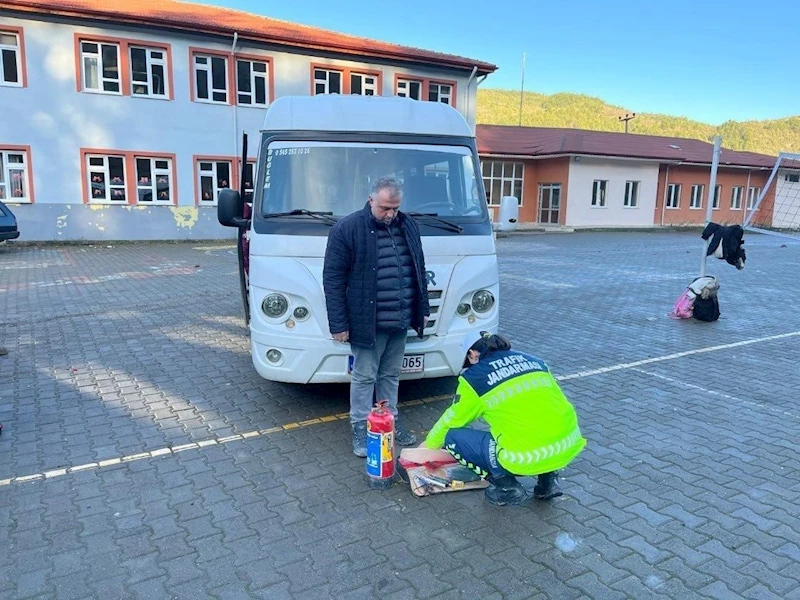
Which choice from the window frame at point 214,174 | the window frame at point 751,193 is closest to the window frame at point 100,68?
the window frame at point 214,174

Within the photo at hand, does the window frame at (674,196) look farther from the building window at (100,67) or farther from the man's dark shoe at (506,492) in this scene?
the man's dark shoe at (506,492)

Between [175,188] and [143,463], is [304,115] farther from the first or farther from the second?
[175,188]

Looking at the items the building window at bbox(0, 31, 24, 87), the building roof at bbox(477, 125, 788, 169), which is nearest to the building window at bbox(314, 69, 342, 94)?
the building roof at bbox(477, 125, 788, 169)

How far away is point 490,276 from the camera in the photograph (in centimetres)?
505

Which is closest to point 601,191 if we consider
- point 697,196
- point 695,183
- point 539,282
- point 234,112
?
point 695,183

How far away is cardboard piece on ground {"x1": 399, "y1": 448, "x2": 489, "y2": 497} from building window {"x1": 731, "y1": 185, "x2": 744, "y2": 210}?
40.6 m

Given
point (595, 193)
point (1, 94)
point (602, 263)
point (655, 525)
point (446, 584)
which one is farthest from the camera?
point (595, 193)

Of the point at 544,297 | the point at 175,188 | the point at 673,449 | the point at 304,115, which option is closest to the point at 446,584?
the point at 673,449

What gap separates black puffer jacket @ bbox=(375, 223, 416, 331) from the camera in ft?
Result: 13.5

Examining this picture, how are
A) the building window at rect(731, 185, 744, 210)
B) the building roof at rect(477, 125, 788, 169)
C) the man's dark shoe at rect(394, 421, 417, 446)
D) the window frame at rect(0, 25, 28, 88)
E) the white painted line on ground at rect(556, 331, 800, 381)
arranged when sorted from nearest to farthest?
1. the man's dark shoe at rect(394, 421, 417, 446)
2. the white painted line on ground at rect(556, 331, 800, 381)
3. the window frame at rect(0, 25, 28, 88)
4. the building roof at rect(477, 125, 788, 169)
5. the building window at rect(731, 185, 744, 210)

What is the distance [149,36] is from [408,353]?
21.7 metres

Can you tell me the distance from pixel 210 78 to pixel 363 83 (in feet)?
21.3

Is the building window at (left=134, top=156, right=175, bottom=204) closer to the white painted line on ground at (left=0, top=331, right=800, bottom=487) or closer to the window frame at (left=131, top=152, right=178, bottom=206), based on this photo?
the window frame at (left=131, top=152, right=178, bottom=206)

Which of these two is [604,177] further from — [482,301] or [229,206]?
[229,206]
